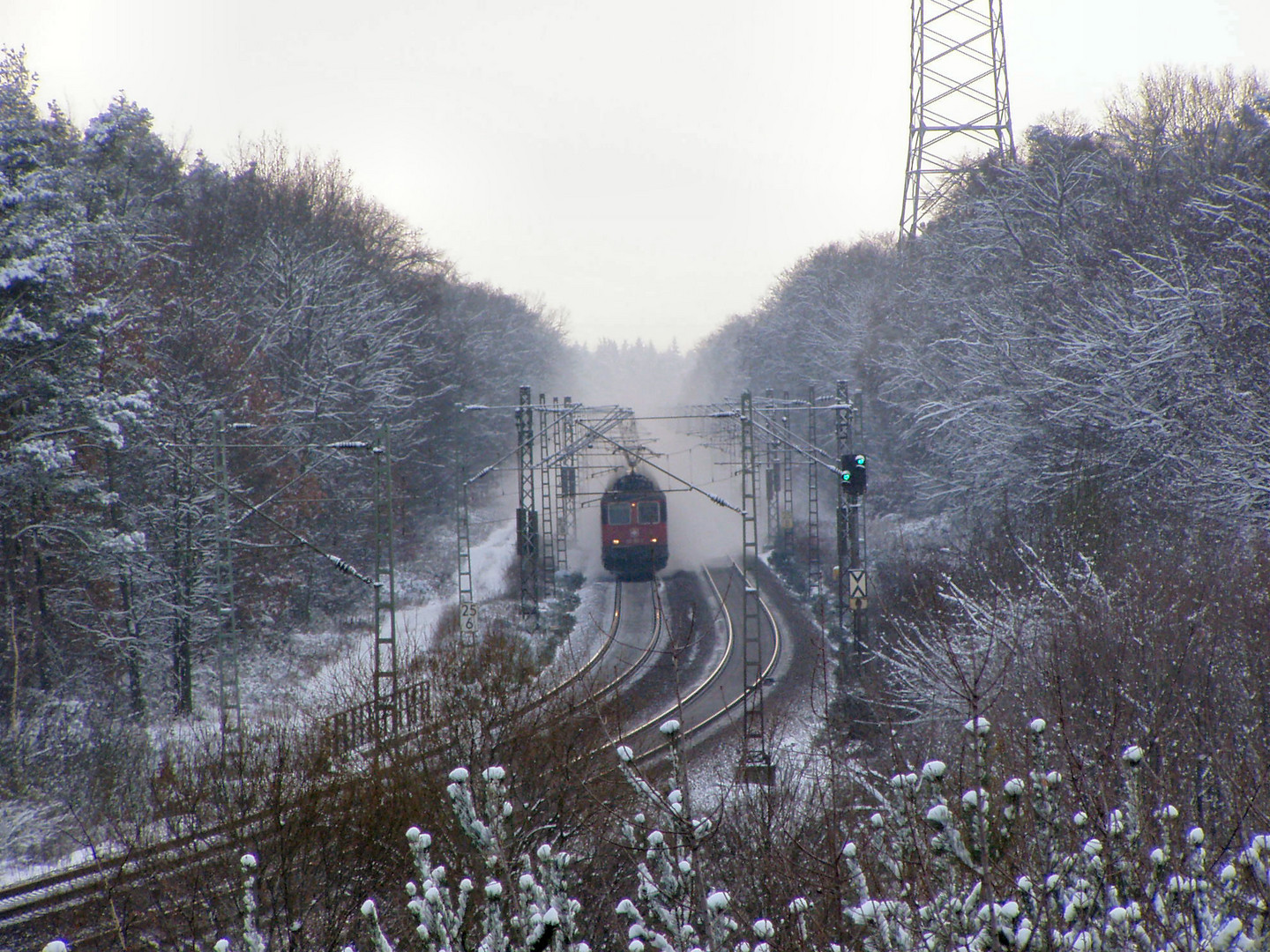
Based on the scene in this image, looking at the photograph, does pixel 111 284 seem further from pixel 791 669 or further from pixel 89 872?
pixel 791 669

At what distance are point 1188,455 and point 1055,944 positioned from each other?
52.8 feet

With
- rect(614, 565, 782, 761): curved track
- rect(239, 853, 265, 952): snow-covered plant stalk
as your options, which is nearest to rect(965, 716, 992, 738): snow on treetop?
rect(239, 853, 265, 952): snow-covered plant stalk

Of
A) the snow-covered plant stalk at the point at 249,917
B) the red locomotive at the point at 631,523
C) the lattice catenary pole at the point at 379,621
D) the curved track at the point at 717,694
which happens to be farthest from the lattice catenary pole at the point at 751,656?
the snow-covered plant stalk at the point at 249,917

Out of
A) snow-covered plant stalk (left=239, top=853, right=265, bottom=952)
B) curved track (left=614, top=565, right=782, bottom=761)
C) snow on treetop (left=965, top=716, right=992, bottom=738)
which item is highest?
snow on treetop (left=965, top=716, right=992, bottom=738)

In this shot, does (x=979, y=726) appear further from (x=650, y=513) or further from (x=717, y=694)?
(x=650, y=513)

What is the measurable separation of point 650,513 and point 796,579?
675cm

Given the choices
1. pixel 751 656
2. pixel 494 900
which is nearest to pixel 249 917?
pixel 494 900

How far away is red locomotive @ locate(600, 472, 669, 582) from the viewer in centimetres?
2767

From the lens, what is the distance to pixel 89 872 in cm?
1038

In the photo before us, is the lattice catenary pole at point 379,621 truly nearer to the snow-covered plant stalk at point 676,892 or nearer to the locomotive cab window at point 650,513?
the snow-covered plant stalk at point 676,892

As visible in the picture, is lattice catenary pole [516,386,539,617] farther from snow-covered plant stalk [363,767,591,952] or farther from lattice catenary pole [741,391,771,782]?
snow-covered plant stalk [363,767,591,952]

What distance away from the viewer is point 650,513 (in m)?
28.2

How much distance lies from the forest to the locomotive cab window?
7055 millimetres

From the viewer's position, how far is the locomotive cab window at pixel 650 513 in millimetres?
28078
